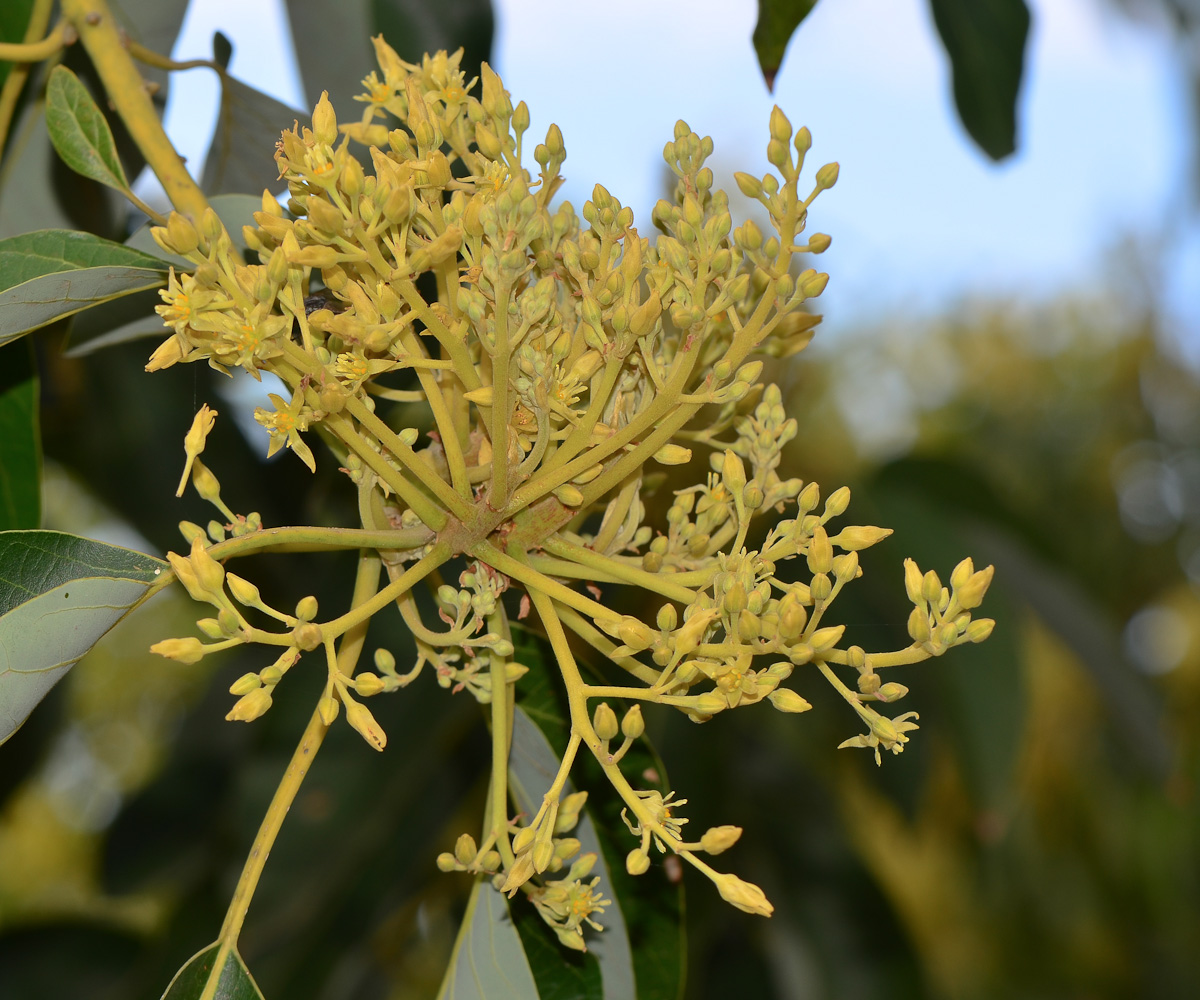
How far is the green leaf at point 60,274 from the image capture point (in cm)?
66

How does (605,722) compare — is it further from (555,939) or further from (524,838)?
(555,939)

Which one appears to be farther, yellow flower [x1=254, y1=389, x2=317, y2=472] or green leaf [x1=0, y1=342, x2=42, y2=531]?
green leaf [x1=0, y1=342, x2=42, y2=531]

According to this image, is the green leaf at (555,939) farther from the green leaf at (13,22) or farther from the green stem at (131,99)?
the green leaf at (13,22)

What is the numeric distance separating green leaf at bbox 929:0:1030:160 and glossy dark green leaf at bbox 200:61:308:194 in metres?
0.77

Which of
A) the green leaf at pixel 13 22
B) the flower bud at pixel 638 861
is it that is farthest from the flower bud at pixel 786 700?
the green leaf at pixel 13 22

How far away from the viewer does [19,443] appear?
3.01ft

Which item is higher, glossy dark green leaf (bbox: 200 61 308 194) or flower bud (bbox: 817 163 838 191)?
glossy dark green leaf (bbox: 200 61 308 194)

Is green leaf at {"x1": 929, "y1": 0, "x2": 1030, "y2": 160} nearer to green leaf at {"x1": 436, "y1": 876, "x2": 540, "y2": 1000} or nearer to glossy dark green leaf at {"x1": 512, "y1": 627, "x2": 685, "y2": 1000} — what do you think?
glossy dark green leaf at {"x1": 512, "y1": 627, "x2": 685, "y2": 1000}

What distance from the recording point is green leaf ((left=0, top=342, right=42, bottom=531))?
2.95ft

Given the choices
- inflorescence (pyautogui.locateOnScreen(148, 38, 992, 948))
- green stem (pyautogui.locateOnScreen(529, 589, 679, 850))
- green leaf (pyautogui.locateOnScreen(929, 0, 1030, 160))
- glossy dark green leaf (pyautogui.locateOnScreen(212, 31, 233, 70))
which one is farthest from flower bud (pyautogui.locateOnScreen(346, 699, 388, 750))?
green leaf (pyautogui.locateOnScreen(929, 0, 1030, 160))

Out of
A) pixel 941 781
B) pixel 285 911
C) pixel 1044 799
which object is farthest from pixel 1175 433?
pixel 285 911

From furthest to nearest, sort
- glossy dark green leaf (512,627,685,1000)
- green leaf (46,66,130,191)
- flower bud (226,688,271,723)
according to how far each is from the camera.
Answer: glossy dark green leaf (512,627,685,1000), green leaf (46,66,130,191), flower bud (226,688,271,723)

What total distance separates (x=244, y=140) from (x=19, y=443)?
38 cm

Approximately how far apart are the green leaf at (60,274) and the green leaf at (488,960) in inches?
19.2
